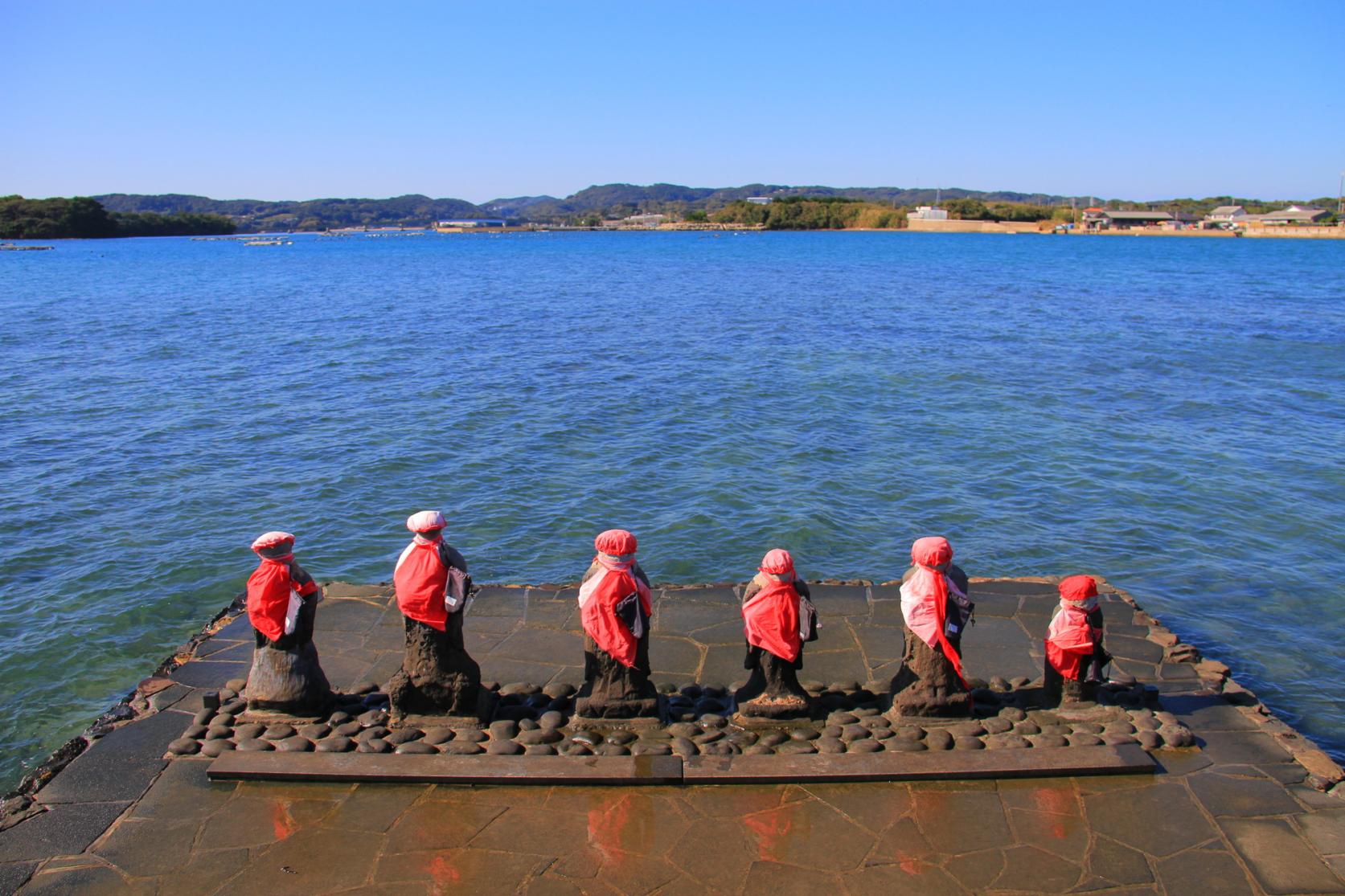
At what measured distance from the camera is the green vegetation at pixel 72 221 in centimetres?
15288

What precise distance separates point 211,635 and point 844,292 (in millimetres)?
46642

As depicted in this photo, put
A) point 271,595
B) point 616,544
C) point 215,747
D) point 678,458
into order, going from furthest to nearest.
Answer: point 678,458, point 271,595, point 215,747, point 616,544

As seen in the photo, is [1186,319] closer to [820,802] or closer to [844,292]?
[844,292]

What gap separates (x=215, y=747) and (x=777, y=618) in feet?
13.3

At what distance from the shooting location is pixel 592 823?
5.99 m

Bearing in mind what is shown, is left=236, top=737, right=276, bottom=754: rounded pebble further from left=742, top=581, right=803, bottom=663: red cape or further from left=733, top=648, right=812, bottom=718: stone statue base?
left=742, top=581, right=803, bottom=663: red cape

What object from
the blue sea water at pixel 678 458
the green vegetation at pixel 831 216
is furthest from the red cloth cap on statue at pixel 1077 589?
the green vegetation at pixel 831 216

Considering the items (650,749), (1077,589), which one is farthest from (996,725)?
(650,749)

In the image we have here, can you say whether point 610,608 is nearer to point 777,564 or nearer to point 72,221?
point 777,564

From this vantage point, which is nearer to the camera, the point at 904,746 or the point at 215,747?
the point at 904,746

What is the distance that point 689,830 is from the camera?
5.93 metres

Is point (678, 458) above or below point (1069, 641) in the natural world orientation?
below

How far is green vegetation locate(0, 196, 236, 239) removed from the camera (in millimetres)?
152875

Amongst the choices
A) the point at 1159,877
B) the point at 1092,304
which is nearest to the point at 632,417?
the point at 1159,877
